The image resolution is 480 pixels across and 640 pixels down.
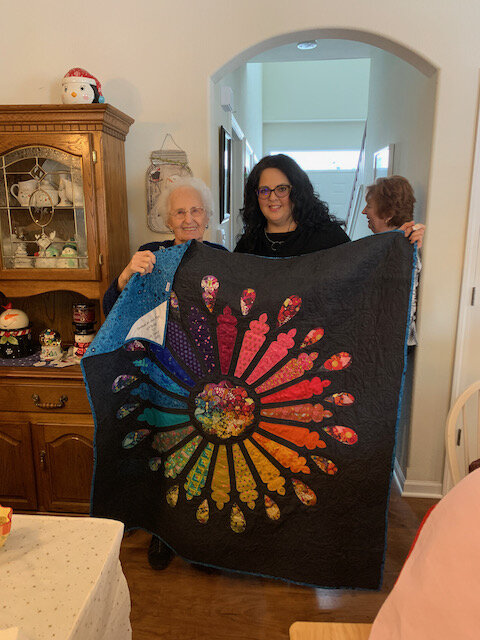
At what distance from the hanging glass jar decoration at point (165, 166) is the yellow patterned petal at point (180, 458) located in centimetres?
103

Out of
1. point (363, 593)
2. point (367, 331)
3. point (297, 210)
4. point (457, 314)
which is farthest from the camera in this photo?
point (457, 314)

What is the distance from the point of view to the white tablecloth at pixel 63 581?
2.45ft

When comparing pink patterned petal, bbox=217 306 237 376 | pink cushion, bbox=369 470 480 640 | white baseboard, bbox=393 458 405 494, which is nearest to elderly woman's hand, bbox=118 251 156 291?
pink patterned petal, bbox=217 306 237 376

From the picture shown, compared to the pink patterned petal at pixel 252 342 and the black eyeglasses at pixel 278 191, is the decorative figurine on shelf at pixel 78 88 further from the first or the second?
the pink patterned petal at pixel 252 342

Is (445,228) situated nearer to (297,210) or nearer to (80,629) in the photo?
(297,210)

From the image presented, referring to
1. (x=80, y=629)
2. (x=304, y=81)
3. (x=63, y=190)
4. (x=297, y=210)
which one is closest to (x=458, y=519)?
(x=80, y=629)

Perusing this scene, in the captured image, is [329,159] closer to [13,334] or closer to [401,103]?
[401,103]

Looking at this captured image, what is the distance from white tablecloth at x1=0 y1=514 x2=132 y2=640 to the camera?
75 cm

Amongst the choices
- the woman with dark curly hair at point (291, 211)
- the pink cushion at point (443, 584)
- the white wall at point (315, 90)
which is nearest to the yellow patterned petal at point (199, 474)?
the woman with dark curly hair at point (291, 211)

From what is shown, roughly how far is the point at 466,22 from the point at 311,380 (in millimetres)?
1581

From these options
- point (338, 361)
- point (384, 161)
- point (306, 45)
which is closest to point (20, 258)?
point (338, 361)

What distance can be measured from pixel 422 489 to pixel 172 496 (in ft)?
4.25

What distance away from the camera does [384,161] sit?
3.07m

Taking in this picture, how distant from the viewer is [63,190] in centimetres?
200
